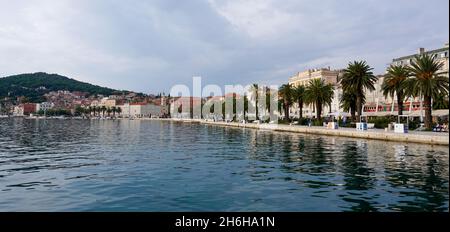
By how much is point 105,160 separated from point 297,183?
15289mm

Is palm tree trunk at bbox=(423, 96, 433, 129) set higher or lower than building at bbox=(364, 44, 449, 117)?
lower

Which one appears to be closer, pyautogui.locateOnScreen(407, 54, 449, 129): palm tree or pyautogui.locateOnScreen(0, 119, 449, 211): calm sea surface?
pyautogui.locateOnScreen(0, 119, 449, 211): calm sea surface

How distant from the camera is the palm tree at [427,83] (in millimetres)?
46344

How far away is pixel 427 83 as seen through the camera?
4684 centimetres

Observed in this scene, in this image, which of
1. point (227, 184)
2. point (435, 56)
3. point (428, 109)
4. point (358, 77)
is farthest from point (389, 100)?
point (227, 184)

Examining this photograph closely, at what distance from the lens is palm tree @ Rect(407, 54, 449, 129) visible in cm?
4634

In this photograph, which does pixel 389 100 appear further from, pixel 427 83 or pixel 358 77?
pixel 427 83

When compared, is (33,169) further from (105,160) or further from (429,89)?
(429,89)

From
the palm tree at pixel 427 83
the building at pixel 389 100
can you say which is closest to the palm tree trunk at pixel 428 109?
the palm tree at pixel 427 83

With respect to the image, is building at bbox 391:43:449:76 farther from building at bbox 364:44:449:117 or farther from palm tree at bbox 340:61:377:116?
palm tree at bbox 340:61:377:116

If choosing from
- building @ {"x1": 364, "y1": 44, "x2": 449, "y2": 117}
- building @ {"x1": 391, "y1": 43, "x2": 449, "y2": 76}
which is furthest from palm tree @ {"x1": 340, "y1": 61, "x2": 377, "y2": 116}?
building @ {"x1": 391, "y1": 43, "x2": 449, "y2": 76}

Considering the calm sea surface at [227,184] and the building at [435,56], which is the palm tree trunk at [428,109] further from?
the building at [435,56]

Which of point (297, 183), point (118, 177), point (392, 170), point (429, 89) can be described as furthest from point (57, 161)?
point (429, 89)
